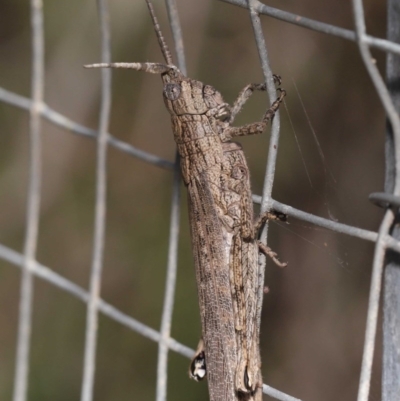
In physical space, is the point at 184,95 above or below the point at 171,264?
above

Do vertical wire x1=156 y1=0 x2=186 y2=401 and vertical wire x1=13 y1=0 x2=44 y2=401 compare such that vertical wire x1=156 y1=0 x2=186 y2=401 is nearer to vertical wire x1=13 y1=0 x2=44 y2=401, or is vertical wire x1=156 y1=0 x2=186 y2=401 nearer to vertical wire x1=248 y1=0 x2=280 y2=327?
vertical wire x1=248 y1=0 x2=280 y2=327

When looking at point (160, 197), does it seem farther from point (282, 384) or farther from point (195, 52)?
point (282, 384)

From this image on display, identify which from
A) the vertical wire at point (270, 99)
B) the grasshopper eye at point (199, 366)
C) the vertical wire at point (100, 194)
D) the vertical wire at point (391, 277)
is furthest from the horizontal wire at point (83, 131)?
the vertical wire at point (391, 277)

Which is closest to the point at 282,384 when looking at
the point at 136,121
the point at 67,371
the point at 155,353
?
the point at 155,353

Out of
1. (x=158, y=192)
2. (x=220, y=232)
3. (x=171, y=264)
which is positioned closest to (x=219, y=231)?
(x=220, y=232)

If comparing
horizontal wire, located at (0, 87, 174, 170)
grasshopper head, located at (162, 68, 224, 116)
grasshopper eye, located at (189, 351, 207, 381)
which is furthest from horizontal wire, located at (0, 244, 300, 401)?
grasshopper head, located at (162, 68, 224, 116)

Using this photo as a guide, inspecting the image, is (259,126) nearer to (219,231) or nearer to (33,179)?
(219,231)
